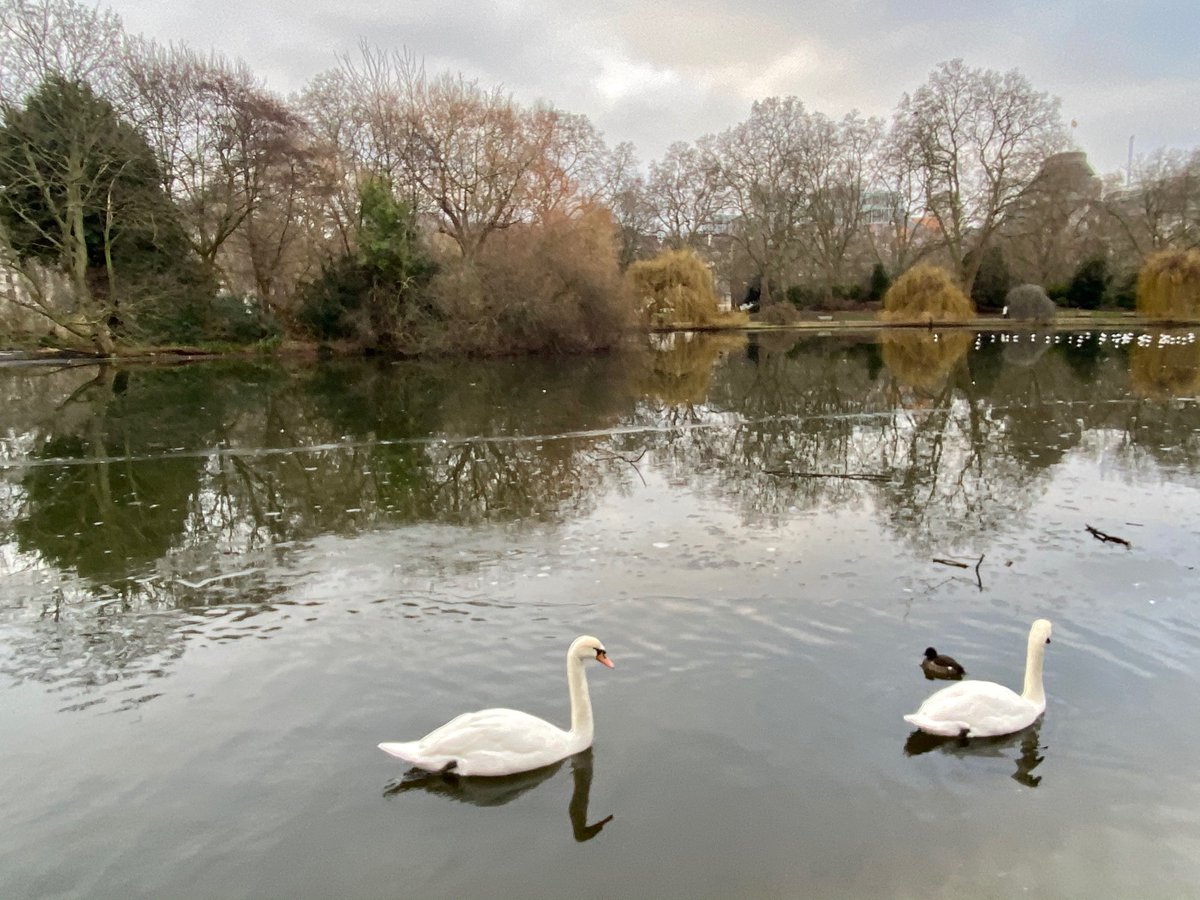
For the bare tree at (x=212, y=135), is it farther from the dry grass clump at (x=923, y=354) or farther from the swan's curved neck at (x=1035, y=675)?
the swan's curved neck at (x=1035, y=675)

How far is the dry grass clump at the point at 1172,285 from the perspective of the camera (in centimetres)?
4134

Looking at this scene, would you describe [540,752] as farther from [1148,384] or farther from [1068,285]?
[1068,285]

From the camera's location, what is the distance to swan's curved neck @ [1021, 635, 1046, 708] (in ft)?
16.1

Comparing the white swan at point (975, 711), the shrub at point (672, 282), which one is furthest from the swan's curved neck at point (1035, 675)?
the shrub at point (672, 282)

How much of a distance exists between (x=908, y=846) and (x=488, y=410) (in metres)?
14.7

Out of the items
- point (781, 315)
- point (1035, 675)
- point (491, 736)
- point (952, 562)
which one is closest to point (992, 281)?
point (781, 315)

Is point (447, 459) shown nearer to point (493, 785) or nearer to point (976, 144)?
point (493, 785)

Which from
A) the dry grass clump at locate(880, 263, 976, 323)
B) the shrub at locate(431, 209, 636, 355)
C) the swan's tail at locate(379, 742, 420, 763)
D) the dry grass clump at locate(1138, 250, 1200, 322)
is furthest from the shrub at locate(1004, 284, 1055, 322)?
the swan's tail at locate(379, 742, 420, 763)

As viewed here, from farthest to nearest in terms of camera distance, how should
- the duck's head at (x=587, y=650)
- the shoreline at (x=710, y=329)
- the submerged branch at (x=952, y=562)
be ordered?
the shoreline at (x=710, y=329), the submerged branch at (x=952, y=562), the duck's head at (x=587, y=650)

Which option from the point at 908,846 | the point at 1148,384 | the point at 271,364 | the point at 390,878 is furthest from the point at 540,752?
the point at 271,364

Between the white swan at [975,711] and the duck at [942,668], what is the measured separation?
461mm

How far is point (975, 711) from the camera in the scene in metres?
4.66

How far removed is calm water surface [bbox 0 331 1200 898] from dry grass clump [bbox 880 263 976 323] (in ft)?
119

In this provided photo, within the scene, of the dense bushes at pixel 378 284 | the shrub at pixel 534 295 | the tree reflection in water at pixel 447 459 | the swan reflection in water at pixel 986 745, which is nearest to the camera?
the swan reflection in water at pixel 986 745
